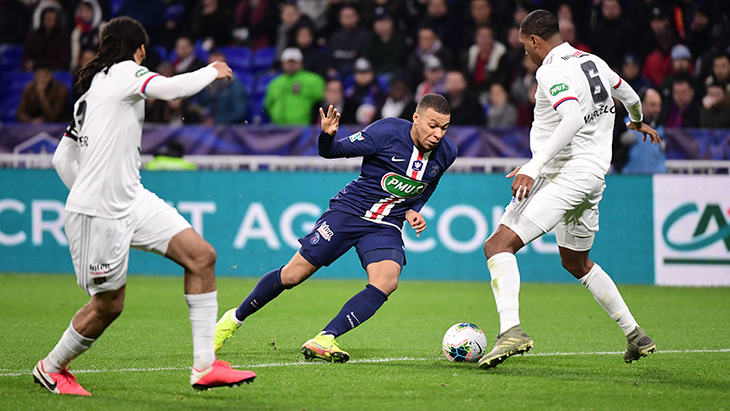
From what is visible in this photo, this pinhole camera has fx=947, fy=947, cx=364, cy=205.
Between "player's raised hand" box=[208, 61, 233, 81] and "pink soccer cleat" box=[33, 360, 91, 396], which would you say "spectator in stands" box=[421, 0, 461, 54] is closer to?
"player's raised hand" box=[208, 61, 233, 81]

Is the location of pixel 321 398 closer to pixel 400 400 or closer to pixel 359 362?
pixel 400 400

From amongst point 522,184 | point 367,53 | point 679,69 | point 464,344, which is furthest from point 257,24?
point 522,184

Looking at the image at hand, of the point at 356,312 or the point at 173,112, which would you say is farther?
the point at 173,112

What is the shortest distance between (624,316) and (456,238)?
573 centimetres

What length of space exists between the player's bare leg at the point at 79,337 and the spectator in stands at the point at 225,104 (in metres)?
9.64

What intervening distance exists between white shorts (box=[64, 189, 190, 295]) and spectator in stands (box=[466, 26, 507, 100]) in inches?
401

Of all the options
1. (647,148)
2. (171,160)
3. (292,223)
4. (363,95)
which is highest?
(363,95)

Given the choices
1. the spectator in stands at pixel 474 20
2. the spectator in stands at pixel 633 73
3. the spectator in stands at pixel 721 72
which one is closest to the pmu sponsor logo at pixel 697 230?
the spectator in stands at pixel 721 72

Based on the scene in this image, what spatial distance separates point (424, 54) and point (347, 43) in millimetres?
1351

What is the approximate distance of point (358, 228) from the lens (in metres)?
6.63

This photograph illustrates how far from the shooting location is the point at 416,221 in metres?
6.29

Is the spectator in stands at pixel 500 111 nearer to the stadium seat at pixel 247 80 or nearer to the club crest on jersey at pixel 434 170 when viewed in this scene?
the stadium seat at pixel 247 80

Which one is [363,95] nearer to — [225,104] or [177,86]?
[225,104]

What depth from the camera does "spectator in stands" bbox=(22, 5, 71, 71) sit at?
1600 cm
